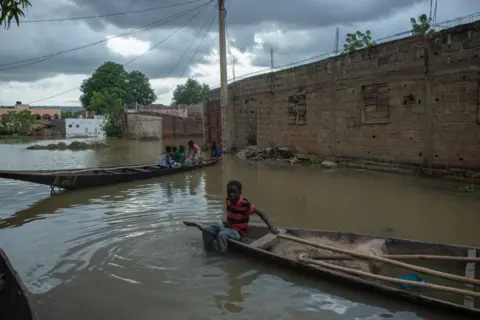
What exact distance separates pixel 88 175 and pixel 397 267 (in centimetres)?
851

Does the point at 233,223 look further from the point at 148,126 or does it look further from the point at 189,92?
the point at 189,92

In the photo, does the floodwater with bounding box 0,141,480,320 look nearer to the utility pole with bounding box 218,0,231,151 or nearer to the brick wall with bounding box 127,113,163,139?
the utility pole with bounding box 218,0,231,151

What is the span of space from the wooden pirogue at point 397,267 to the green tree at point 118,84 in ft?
177

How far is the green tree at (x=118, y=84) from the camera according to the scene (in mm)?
57344

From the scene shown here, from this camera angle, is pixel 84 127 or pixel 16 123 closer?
pixel 16 123

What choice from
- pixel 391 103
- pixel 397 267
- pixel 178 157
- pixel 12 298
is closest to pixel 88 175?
pixel 178 157

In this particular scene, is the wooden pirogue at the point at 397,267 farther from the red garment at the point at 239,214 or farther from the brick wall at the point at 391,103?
the brick wall at the point at 391,103

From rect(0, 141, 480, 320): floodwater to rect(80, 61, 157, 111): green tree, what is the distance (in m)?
47.7

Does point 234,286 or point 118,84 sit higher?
point 118,84

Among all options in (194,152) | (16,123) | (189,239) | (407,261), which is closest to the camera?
(407,261)

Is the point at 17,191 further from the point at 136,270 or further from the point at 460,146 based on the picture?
the point at 460,146

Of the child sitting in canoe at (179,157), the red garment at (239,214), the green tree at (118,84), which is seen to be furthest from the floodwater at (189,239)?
the green tree at (118,84)

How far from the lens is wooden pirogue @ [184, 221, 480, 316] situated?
11.9 feet

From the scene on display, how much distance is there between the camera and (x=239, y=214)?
5.53 m
